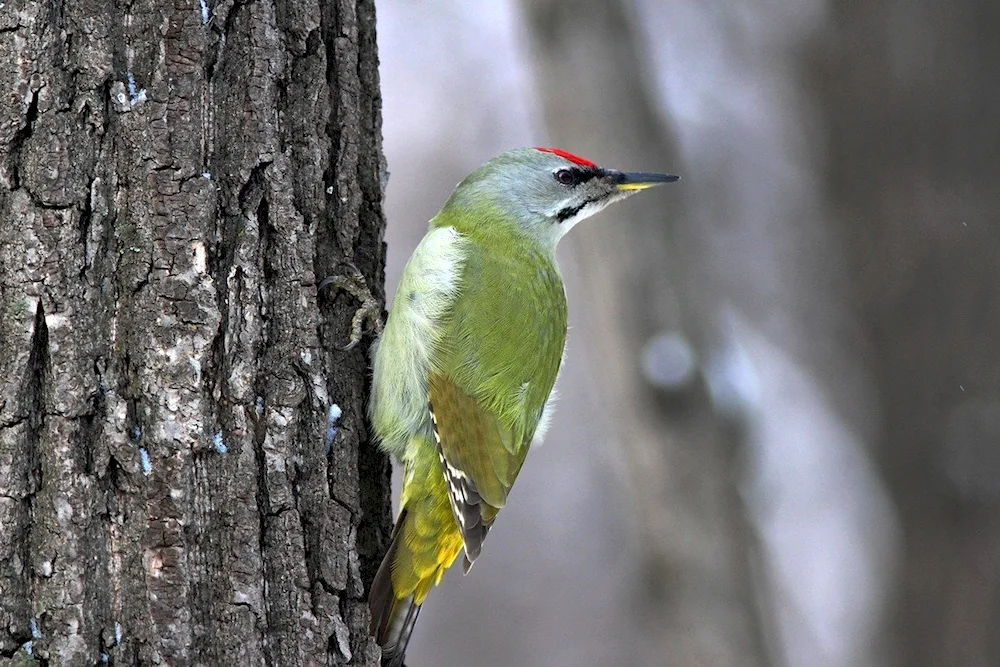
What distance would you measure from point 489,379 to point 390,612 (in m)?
0.83

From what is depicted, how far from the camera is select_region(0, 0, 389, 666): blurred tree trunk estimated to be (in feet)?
6.54

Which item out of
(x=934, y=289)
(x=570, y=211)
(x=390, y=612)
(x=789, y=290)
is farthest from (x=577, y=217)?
(x=789, y=290)

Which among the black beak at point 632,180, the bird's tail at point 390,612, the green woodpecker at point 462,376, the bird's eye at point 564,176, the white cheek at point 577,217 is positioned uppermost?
the bird's eye at point 564,176

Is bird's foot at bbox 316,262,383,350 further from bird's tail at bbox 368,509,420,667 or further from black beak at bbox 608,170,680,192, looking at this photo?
black beak at bbox 608,170,680,192

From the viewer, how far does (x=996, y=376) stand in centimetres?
459

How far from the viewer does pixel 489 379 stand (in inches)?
123

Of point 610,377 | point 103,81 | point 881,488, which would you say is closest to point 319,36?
point 103,81

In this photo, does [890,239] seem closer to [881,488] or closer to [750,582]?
[881,488]

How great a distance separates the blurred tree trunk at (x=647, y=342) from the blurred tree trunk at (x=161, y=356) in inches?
110

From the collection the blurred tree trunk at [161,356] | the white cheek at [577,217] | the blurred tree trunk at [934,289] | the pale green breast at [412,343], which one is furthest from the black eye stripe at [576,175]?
the blurred tree trunk at [934,289]

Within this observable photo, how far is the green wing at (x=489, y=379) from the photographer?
9.59ft

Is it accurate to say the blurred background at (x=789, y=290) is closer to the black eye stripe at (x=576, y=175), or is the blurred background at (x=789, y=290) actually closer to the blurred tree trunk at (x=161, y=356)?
the black eye stripe at (x=576, y=175)

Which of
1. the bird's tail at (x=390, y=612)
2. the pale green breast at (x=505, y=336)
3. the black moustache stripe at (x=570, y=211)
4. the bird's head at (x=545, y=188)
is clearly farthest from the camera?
the black moustache stripe at (x=570, y=211)

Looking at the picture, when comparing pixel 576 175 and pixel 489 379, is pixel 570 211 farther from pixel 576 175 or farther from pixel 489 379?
pixel 489 379
